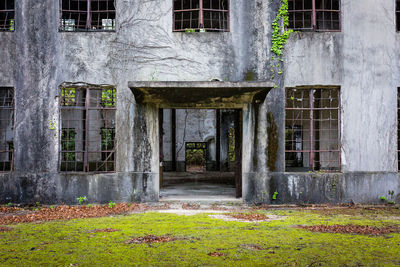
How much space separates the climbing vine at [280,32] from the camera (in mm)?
9562

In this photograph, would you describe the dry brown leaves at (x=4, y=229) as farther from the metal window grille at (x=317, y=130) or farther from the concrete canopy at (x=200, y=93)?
the metal window grille at (x=317, y=130)

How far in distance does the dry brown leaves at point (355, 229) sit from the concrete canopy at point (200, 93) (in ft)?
11.1

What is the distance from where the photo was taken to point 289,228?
6805 millimetres

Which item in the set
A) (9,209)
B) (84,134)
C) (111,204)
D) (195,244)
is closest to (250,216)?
(195,244)

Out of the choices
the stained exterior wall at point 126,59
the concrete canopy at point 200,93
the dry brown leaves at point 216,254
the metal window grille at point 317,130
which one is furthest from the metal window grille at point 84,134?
the dry brown leaves at point 216,254

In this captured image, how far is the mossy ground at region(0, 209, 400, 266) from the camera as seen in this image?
4.77 metres

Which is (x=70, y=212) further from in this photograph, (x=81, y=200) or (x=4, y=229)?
(x=4, y=229)

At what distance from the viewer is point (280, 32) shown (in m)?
9.62

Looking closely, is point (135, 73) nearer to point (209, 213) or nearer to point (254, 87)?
point (254, 87)

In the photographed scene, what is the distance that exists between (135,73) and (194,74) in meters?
1.63

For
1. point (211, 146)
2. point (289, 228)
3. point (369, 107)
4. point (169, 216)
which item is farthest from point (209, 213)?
point (211, 146)

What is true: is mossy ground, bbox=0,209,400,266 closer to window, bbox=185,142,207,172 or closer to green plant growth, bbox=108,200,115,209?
green plant growth, bbox=108,200,115,209

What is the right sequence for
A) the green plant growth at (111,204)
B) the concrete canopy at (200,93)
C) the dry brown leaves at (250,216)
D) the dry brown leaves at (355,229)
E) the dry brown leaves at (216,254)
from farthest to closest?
the green plant growth at (111,204)
the concrete canopy at (200,93)
the dry brown leaves at (250,216)
the dry brown leaves at (355,229)
the dry brown leaves at (216,254)

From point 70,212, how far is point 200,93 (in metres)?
4.37
